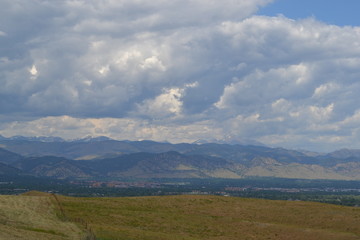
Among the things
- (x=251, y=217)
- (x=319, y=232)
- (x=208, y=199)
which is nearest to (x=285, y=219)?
(x=251, y=217)

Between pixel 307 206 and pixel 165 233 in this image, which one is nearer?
pixel 165 233

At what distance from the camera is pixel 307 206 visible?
133 meters

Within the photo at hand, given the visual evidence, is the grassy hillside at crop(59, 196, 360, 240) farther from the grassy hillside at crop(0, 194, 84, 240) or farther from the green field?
the grassy hillside at crop(0, 194, 84, 240)

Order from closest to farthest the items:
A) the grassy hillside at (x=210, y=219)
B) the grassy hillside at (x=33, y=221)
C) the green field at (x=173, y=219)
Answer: the grassy hillside at (x=33, y=221)
the green field at (x=173, y=219)
the grassy hillside at (x=210, y=219)

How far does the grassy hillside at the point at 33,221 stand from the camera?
74106mm

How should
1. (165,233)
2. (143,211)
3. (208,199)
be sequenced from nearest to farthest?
(165,233)
(143,211)
(208,199)

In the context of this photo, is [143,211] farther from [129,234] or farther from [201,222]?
[129,234]

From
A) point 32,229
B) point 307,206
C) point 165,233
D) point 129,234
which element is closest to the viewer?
point 32,229

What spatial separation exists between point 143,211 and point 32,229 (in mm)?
42965

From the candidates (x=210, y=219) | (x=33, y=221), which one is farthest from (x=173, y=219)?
(x=33, y=221)

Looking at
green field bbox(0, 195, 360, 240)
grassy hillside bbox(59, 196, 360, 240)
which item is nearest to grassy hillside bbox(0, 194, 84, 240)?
green field bbox(0, 195, 360, 240)

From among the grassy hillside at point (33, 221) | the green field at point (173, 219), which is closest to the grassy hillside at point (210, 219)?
the green field at point (173, 219)

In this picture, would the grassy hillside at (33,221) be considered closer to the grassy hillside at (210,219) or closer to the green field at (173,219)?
the green field at (173,219)

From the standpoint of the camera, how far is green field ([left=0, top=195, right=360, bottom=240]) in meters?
88.4
